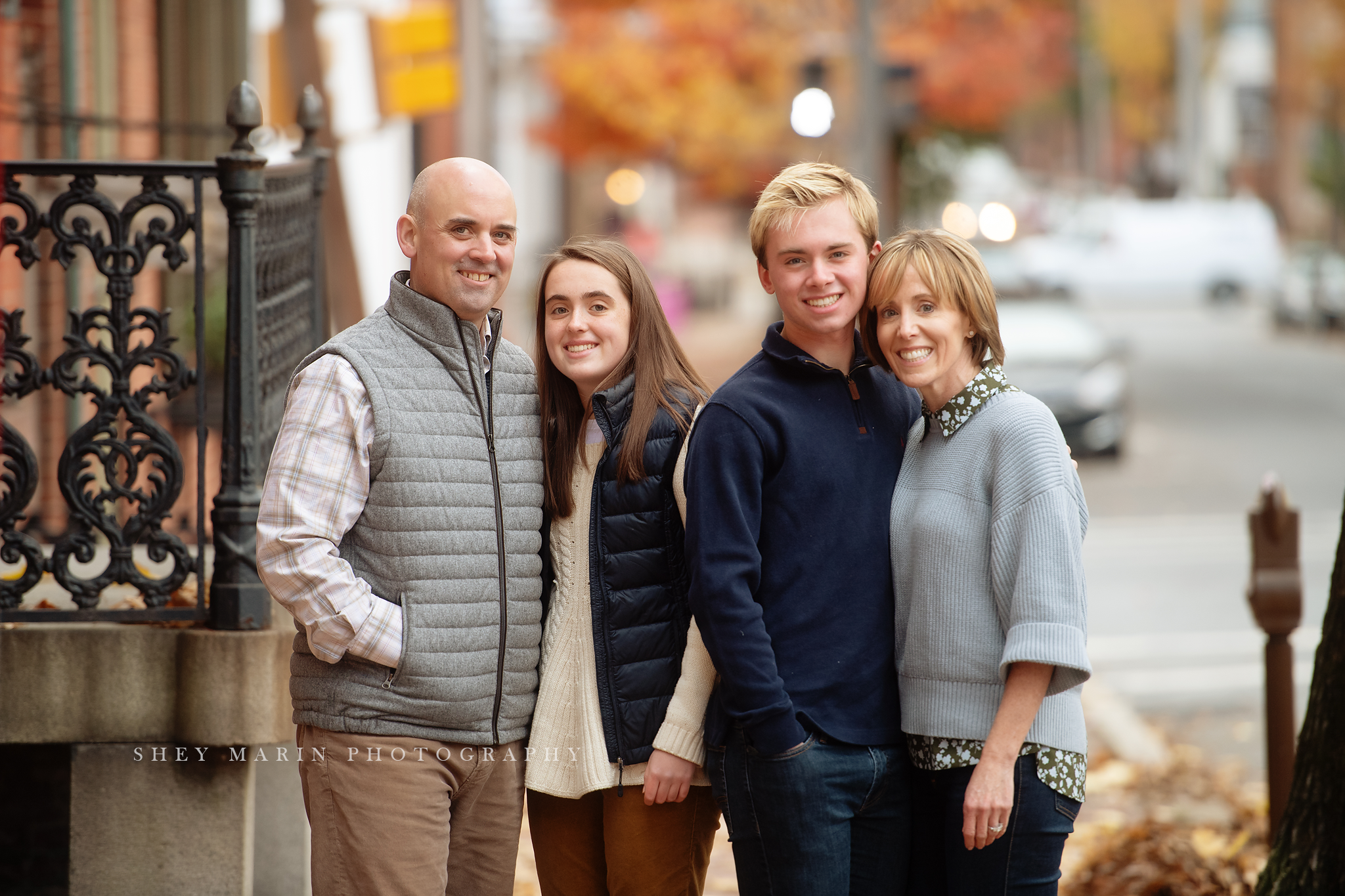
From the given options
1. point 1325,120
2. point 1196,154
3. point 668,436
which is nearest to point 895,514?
point 668,436

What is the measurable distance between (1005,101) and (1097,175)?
170ft

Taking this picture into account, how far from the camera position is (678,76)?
2222 cm

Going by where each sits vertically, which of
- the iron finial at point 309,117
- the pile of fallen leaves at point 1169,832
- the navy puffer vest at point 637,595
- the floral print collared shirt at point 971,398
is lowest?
the pile of fallen leaves at point 1169,832

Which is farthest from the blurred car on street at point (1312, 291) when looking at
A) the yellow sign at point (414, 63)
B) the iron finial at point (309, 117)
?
the iron finial at point (309, 117)

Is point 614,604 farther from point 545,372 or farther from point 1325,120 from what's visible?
point 1325,120

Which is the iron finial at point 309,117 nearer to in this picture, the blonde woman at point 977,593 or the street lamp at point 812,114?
the blonde woman at point 977,593

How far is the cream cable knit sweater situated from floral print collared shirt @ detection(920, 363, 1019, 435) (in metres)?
0.56

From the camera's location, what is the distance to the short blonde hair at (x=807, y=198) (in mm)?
2975

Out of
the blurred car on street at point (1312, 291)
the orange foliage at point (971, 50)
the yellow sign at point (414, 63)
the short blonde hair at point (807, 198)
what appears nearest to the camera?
the short blonde hair at point (807, 198)

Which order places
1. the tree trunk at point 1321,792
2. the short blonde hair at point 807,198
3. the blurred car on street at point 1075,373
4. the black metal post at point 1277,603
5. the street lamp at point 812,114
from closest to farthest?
the short blonde hair at point 807,198, the tree trunk at point 1321,792, the black metal post at point 1277,603, the street lamp at point 812,114, the blurred car on street at point 1075,373

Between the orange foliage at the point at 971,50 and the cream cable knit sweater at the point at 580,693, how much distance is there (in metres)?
15.9

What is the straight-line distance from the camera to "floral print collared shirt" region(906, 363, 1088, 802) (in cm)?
279

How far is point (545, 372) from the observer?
3236 millimetres

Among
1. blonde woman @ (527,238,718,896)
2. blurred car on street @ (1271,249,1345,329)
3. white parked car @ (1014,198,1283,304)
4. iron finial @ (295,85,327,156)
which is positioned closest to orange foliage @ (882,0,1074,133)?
blurred car on street @ (1271,249,1345,329)
